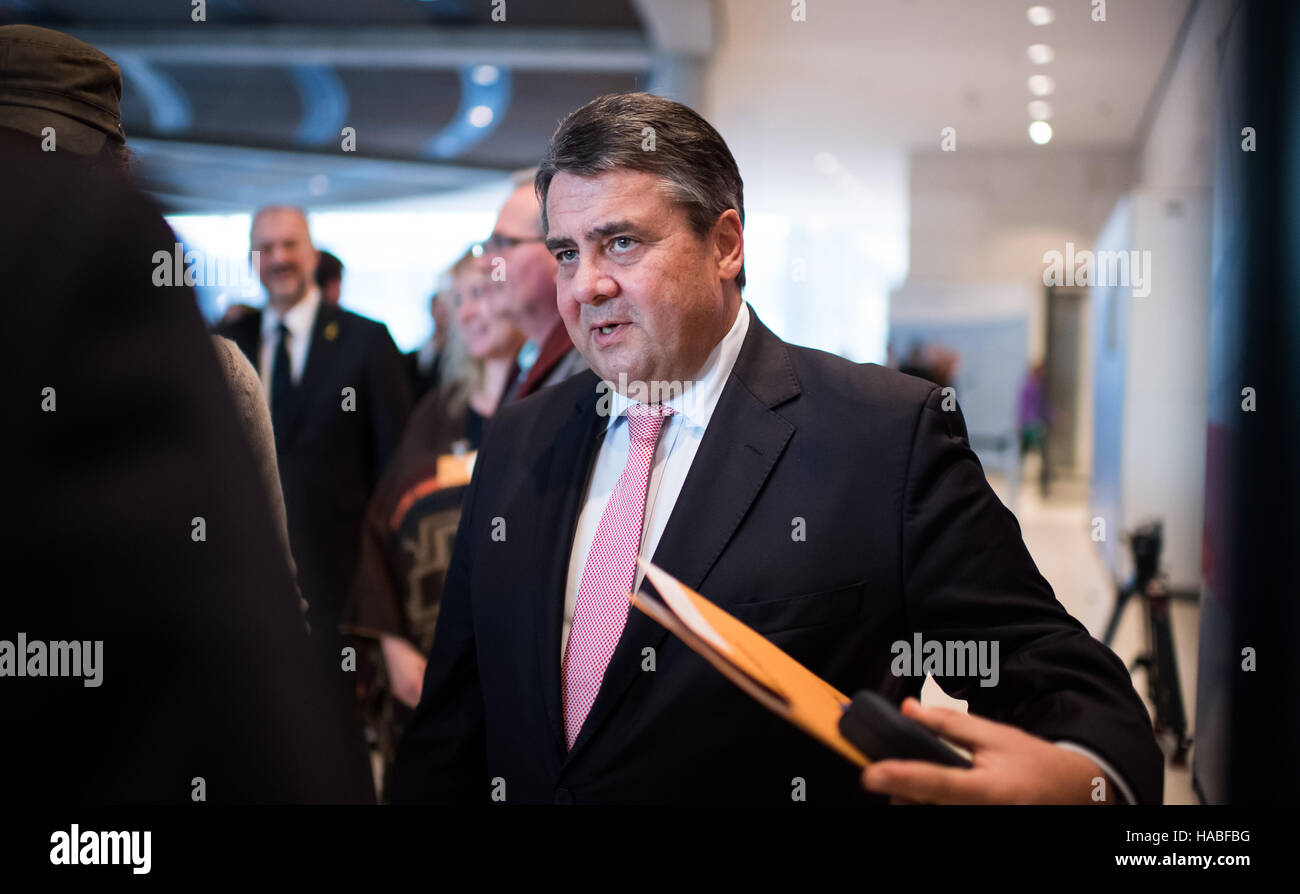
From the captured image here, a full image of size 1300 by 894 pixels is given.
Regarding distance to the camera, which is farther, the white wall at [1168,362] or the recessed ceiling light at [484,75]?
the recessed ceiling light at [484,75]

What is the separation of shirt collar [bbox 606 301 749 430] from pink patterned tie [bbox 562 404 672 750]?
0.04m

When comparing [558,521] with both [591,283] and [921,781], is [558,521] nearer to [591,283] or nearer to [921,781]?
[591,283]

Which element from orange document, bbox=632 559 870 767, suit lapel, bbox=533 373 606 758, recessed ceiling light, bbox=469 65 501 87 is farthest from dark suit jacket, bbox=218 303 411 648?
recessed ceiling light, bbox=469 65 501 87

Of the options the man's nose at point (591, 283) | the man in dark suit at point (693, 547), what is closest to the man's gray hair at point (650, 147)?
the man in dark suit at point (693, 547)

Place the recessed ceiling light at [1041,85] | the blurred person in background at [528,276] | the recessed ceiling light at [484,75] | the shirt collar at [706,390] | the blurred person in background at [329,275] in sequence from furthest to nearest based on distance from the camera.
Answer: the recessed ceiling light at [484,75] → the recessed ceiling light at [1041,85] → the blurred person in background at [329,275] → the blurred person in background at [528,276] → the shirt collar at [706,390]

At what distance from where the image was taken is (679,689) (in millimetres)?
1298

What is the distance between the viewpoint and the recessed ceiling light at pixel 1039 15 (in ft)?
18.2

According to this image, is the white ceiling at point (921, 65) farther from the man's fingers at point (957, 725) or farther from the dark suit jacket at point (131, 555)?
the dark suit jacket at point (131, 555)

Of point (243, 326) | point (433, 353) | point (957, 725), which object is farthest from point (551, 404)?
point (433, 353)

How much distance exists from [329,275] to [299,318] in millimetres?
970

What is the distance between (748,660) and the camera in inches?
34.7
